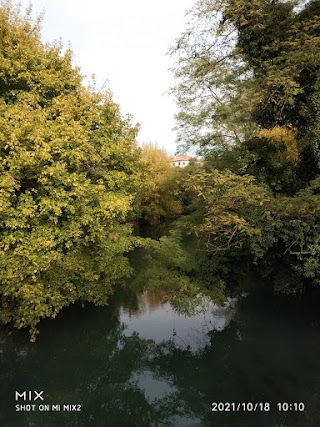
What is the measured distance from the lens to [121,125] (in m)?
13.6

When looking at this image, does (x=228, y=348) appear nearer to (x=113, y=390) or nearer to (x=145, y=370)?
(x=145, y=370)

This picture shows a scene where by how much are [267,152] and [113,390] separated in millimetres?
9383

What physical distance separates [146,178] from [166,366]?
7.69 metres

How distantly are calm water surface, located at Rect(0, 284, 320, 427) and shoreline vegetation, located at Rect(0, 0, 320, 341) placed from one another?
167 centimetres

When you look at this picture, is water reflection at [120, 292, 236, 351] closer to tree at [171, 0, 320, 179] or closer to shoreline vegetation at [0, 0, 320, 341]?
shoreline vegetation at [0, 0, 320, 341]

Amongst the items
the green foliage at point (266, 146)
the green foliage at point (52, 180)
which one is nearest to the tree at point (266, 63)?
the green foliage at point (266, 146)

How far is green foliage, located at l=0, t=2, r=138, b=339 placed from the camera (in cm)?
941

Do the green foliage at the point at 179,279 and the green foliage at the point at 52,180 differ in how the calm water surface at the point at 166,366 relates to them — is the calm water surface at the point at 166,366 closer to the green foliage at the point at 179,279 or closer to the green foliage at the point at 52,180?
the green foliage at the point at 52,180

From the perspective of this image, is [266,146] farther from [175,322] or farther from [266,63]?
[175,322]

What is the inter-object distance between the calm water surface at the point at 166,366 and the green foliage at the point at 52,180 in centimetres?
168

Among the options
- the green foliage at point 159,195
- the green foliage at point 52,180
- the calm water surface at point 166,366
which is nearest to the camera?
the calm water surface at point 166,366

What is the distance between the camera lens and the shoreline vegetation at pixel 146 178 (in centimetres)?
959

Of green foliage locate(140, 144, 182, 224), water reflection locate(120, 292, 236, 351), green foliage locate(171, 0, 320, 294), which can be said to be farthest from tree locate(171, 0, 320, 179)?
green foliage locate(140, 144, 182, 224)

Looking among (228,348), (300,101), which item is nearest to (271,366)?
(228,348)
